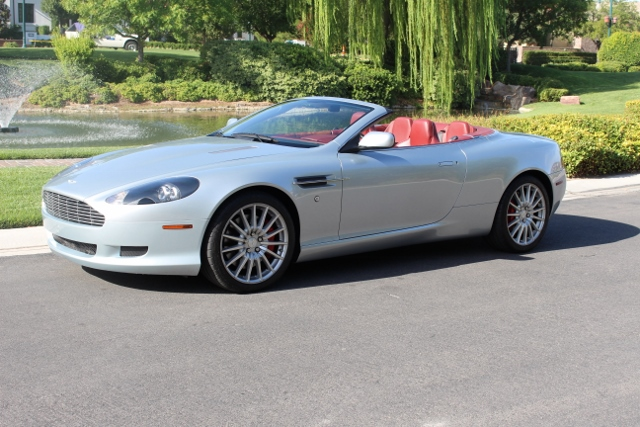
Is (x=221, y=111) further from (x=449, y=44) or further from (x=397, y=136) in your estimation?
(x=397, y=136)

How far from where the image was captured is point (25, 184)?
9758mm

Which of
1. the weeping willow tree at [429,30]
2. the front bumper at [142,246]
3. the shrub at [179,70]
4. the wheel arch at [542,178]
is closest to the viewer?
the front bumper at [142,246]

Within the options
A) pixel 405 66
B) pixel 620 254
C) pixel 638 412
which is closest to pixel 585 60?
pixel 405 66

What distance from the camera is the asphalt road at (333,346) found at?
3922 mm

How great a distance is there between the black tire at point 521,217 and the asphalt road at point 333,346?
0.34 meters

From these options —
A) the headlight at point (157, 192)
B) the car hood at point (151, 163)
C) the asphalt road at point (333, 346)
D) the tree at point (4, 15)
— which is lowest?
the asphalt road at point (333, 346)

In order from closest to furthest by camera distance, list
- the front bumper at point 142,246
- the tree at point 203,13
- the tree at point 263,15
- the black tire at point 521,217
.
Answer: the front bumper at point 142,246 → the black tire at point 521,217 → the tree at point 203,13 → the tree at point 263,15

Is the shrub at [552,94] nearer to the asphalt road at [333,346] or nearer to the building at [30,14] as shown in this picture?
the asphalt road at [333,346]

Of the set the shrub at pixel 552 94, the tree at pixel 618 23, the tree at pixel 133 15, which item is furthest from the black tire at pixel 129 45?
the tree at pixel 618 23

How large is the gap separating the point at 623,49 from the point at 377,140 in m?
52.1

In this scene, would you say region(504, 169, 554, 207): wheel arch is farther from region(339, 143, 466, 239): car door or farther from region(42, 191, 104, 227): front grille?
region(42, 191, 104, 227): front grille

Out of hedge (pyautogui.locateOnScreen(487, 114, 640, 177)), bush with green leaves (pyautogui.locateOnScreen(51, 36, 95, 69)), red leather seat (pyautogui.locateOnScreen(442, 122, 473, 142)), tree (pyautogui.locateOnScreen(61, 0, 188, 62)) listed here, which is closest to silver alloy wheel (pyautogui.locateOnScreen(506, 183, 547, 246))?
red leather seat (pyautogui.locateOnScreen(442, 122, 473, 142))

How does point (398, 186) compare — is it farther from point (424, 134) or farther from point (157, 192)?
point (157, 192)

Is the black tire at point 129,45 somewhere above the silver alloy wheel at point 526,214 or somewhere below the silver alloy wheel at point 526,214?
above
